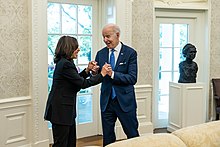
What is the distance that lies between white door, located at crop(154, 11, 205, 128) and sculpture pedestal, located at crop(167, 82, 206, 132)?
323 mm

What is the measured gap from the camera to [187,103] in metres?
5.01

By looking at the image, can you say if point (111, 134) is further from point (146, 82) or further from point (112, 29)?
point (146, 82)

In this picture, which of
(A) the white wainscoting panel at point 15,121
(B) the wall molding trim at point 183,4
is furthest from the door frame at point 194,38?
(A) the white wainscoting panel at point 15,121

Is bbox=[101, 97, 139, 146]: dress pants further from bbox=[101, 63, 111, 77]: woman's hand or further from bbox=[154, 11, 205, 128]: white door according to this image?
bbox=[154, 11, 205, 128]: white door

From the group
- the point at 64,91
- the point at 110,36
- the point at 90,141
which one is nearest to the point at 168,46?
the point at 90,141

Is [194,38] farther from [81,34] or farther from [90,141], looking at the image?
[90,141]

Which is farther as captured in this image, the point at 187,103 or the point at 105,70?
the point at 187,103

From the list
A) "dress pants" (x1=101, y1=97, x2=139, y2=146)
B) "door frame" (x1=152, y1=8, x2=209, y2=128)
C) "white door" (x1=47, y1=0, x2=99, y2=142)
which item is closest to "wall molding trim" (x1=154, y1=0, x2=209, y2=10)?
"door frame" (x1=152, y1=8, x2=209, y2=128)

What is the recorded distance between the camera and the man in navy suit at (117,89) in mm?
3344

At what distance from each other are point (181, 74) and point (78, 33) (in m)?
1.66

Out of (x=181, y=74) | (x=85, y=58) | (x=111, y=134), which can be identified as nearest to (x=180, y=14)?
(x=181, y=74)

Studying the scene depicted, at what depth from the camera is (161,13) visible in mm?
5305

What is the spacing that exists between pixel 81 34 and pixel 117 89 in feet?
5.71

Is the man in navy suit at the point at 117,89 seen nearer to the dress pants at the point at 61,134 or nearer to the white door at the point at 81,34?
the dress pants at the point at 61,134
